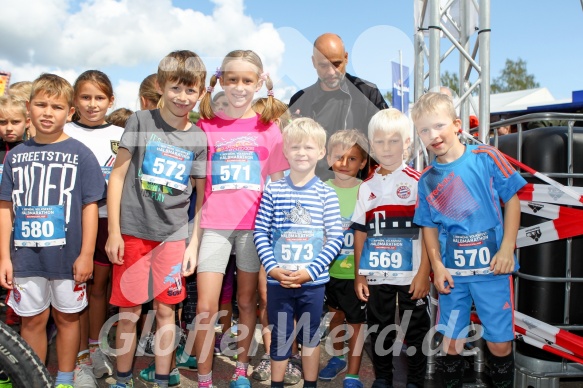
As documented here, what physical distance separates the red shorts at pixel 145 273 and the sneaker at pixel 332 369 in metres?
1.10

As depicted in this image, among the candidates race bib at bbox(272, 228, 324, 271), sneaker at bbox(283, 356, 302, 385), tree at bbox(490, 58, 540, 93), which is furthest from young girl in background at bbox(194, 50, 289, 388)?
tree at bbox(490, 58, 540, 93)

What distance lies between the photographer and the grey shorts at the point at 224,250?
267cm

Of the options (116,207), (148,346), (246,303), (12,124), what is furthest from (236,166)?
(12,124)

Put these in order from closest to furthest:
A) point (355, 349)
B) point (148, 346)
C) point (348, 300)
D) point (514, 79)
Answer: point (355, 349)
point (348, 300)
point (148, 346)
point (514, 79)

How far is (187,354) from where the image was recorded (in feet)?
10.6

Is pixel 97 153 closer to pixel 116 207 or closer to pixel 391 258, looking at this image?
pixel 116 207

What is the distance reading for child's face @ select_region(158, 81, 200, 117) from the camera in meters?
2.67

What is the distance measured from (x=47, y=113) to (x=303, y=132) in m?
1.38

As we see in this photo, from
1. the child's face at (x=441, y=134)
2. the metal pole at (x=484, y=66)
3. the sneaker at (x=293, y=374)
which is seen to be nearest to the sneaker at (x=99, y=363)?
the sneaker at (x=293, y=374)

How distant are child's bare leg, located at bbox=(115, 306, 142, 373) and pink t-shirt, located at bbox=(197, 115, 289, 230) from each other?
65cm

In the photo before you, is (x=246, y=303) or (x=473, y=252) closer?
(x=473, y=252)

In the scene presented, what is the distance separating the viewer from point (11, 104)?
354cm

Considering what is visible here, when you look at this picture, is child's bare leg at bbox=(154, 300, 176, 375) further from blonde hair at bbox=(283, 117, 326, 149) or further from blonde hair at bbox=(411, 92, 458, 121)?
blonde hair at bbox=(411, 92, 458, 121)

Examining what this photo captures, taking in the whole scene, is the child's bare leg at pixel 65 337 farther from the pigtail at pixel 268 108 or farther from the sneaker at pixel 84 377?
the pigtail at pixel 268 108
